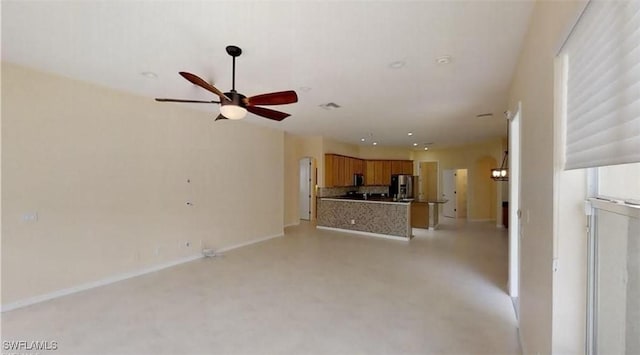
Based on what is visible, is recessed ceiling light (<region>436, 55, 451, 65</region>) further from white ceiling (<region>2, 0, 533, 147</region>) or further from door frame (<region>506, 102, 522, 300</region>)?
door frame (<region>506, 102, 522, 300</region>)

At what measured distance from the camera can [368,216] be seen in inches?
292

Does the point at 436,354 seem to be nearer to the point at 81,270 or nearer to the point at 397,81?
the point at 397,81

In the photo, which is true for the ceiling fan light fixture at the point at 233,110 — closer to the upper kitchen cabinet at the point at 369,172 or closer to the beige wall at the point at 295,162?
the beige wall at the point at 295,162

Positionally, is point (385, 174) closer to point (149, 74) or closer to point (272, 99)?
point (272, 99)

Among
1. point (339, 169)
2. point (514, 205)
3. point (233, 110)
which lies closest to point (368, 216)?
point (339, 169)

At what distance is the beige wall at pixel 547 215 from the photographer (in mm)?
1395

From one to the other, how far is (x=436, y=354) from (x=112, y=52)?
425 centimetres

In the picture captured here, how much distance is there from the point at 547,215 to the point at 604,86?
0.81 m

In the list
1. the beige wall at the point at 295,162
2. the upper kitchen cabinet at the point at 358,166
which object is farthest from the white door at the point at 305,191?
the upper kitchen cabinet at the point at 358,166

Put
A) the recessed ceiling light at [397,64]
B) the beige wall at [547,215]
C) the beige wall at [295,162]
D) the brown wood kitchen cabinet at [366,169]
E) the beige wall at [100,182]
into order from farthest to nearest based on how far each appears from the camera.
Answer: the brown wood kitchen cabinet at [366,169] < the beige wall at [295,162] < the beige wall at [100,182] < the recessed ceiling light at [397,64] < the beige wall at [547,215]

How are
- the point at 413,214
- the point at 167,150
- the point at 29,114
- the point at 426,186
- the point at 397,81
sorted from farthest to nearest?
the point at 426,186 < the point at 413,214 < the point at 167,150 < the point at 397,81 < the point at 29,114

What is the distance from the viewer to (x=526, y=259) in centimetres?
237

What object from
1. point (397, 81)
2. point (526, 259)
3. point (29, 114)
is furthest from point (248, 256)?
point (526, 259)

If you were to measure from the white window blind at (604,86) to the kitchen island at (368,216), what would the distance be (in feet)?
18.5
